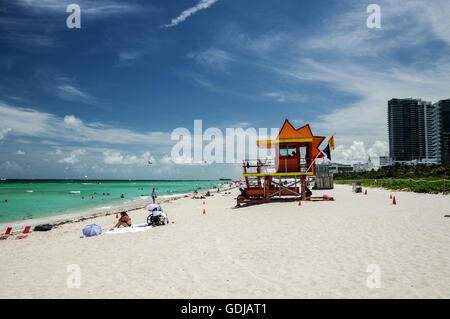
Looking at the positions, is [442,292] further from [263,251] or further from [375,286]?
[263,251]

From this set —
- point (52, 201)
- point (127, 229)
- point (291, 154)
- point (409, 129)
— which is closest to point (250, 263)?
point (127, 229)

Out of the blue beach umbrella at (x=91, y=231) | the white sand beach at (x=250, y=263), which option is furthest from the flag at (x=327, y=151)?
the blue beach umbrella at (x=91, y=231)

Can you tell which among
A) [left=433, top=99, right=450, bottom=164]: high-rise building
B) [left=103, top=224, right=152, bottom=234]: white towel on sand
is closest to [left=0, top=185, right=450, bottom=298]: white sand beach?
[left=103, top=224, right=152, bottom=234]: white towel on sand

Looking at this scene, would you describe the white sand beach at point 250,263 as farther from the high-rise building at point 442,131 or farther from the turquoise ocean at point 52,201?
the high-rise building at point 442,131

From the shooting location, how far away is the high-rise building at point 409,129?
171875 mm

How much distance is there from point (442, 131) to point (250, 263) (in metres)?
176

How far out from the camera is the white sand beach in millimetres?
5507

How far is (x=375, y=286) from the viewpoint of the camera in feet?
17.9

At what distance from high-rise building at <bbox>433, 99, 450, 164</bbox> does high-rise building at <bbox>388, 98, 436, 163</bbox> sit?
1248 inches

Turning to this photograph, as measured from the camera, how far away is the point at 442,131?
136375 mm

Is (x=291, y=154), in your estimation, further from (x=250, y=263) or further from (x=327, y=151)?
(x=250, y=263)

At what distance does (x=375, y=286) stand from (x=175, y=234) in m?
8.41

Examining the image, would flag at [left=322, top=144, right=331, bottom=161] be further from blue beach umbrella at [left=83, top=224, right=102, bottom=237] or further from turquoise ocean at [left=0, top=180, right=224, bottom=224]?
turquoise ocean at [left=0, top=180, right=224, bottom=224]
